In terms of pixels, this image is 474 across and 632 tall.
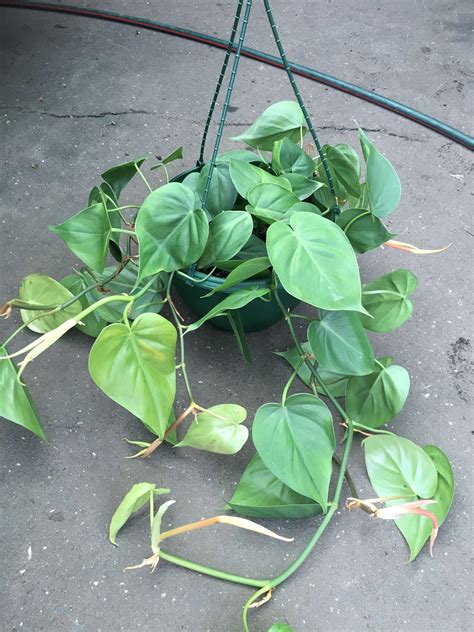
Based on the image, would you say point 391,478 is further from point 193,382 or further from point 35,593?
point 35,593

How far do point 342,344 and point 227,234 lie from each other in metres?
0.27

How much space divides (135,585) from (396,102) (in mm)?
1576

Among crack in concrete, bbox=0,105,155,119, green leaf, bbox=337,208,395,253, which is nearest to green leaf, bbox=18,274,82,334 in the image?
green leaf, bbox=337,208,395,253

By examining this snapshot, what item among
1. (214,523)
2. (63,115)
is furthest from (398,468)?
(63,115)

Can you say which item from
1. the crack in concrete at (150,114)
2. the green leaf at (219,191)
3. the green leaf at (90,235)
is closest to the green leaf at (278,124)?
the green leaf at (219,191)

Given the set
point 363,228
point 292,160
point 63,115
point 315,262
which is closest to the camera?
point 315,262

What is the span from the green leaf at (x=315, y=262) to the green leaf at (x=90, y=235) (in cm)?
31

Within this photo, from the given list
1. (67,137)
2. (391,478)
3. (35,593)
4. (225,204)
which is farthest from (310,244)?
(67,137)

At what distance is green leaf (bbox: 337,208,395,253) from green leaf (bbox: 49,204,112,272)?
0.41 meters

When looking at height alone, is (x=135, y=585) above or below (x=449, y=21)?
below

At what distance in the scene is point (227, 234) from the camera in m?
1.06

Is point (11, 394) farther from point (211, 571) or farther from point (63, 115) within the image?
point (63, 115)

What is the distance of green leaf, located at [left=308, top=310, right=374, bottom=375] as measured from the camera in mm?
1037

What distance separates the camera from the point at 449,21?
92.4 inches
